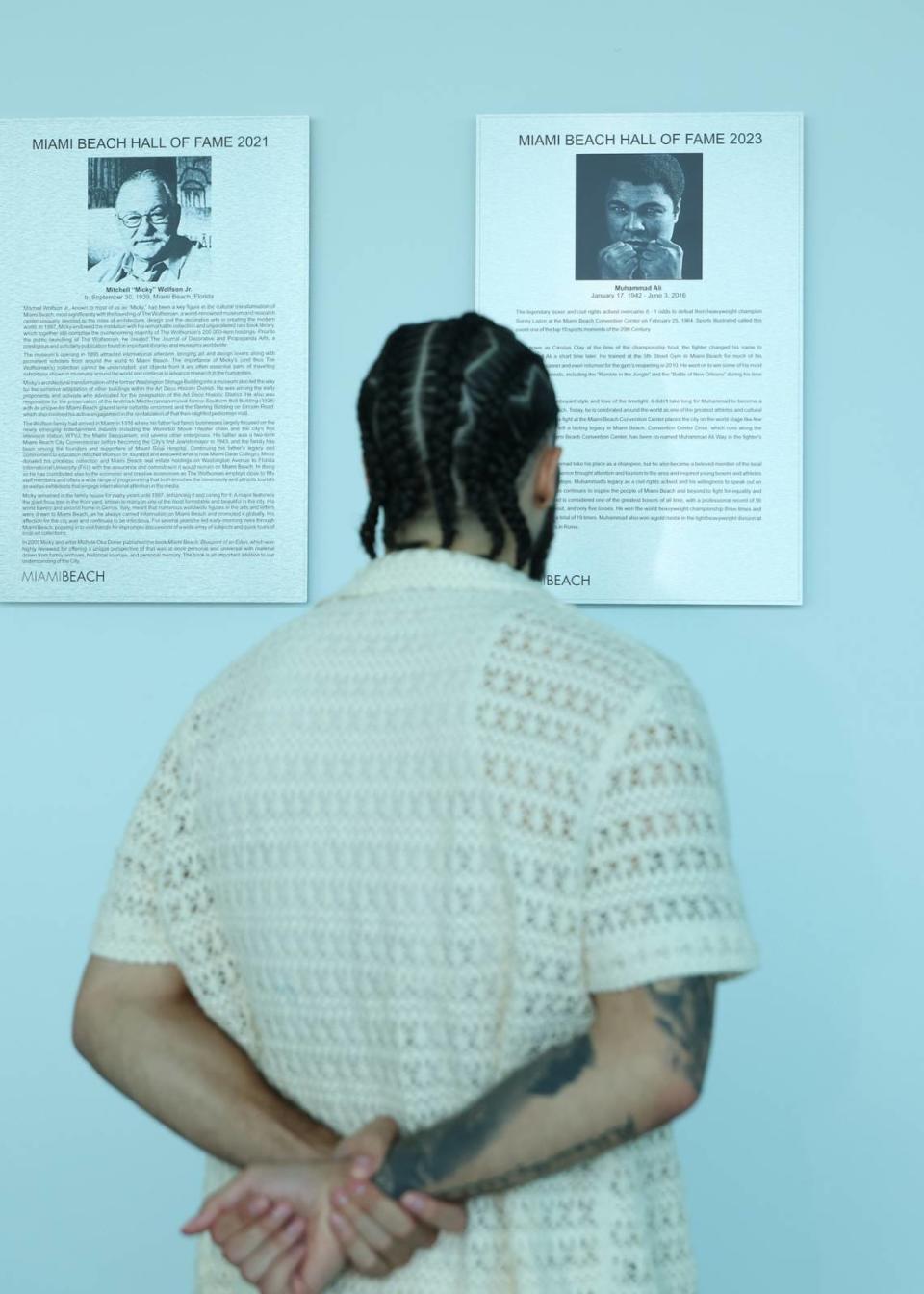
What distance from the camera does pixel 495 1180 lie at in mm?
995

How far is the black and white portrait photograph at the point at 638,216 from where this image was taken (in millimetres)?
2006

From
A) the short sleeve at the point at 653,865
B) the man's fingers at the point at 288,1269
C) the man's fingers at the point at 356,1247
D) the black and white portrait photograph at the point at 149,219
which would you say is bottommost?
the man's fingers at the point at 288,1269

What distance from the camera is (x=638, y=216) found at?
202 centimetres

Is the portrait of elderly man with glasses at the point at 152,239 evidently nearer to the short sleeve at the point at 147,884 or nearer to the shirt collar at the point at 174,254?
the shirt collar at the point at 174,254

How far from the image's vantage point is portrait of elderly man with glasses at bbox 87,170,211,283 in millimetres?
2062

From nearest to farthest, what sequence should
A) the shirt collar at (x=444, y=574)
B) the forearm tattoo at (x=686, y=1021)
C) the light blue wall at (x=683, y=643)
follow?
the forearm tattoo at (x=686, y=1021) → the shirt collar at (x=444, y=574) → the light blue wall at (x=683, y=643)

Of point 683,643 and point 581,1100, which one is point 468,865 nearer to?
point 581,1100

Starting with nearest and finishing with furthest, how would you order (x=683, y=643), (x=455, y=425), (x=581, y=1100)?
1. (x=581, y=1100)
2. (x=455, y=425)
3. (x=683, y=643)

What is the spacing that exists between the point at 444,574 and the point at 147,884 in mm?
331

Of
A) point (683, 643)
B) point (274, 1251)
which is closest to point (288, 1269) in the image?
point (274, 1251)

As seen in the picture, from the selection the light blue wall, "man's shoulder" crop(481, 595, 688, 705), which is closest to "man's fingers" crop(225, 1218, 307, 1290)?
"man's shoulder" crop(481, 595, 688, 705)

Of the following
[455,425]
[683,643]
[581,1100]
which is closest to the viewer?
[581,1100]

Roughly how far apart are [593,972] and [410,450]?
1.23 ft

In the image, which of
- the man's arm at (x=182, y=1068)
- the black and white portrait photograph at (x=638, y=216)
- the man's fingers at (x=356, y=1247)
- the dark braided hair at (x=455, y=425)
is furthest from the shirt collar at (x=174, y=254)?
the man's fingers at (x=356, y=1247)
